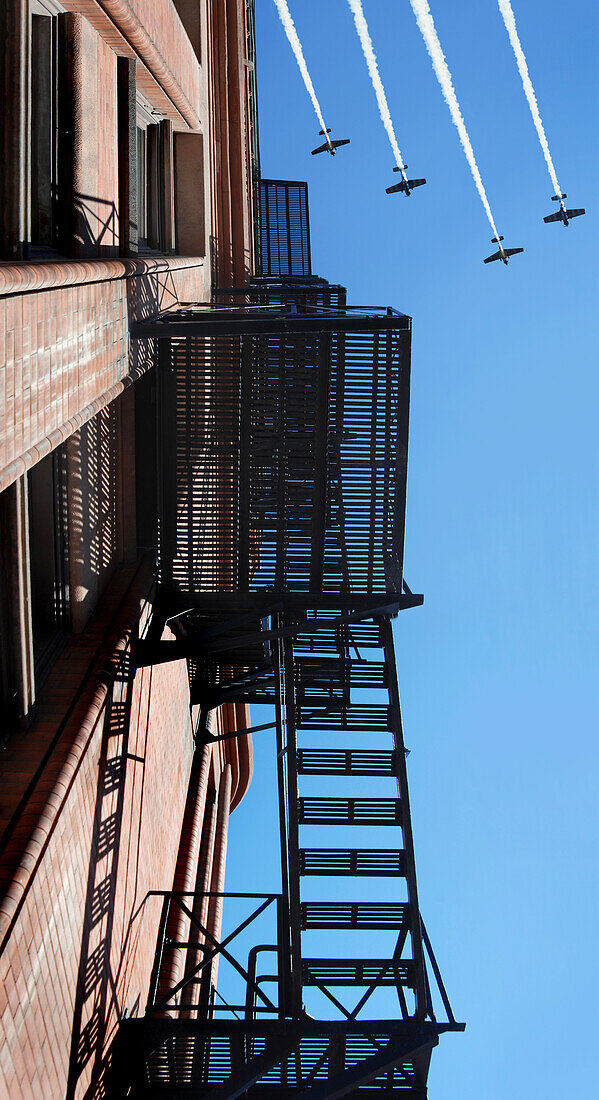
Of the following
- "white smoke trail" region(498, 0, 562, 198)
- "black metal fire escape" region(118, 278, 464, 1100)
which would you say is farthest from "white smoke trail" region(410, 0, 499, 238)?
"black metal fire escape" region(118, 278, 464, 1100)

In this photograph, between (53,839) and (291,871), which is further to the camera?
(291,871)

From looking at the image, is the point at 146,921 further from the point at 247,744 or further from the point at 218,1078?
the point at 247,744

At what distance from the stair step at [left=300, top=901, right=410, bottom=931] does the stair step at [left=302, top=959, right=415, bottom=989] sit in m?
0.56

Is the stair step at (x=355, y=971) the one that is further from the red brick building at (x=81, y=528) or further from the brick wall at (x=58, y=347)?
the brick wall at (x=58, y=347)

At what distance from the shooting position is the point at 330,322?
11.1m

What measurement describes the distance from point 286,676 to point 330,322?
5035 mm

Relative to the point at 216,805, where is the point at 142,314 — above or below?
above

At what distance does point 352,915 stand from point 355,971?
2.38 ft

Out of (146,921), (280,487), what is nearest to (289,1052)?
(146,921)

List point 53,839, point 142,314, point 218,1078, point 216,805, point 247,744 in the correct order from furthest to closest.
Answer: point 247,744
point 216,805
point 218,1078
point 142,314
point 53,839

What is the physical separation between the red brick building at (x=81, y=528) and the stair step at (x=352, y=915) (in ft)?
7.78

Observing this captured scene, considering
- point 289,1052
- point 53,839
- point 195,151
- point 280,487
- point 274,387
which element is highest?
point 195,151

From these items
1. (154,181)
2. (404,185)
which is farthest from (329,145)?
(154,181)

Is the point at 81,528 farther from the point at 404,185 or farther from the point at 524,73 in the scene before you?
the point at 404,185
